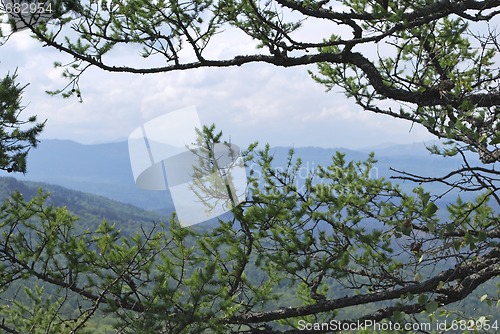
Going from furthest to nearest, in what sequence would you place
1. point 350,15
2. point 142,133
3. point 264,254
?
1. point 142,133
2. point 264,254
3. point 350,15

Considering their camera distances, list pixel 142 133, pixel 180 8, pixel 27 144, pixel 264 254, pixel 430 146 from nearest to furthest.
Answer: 1. pixel 180 8
2. pixel 264 254
3. pixel 430 146
4. pixel 142 133
5. pixel 27 144

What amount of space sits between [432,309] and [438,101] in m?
2.95

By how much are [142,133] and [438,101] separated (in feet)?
13.0

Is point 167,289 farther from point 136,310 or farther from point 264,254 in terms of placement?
point 264,254

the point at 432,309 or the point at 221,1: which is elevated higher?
the point at 221,1

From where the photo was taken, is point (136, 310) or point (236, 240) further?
point (236, 240)

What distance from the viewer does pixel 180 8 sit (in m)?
5.34

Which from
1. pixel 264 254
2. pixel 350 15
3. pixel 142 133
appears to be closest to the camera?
pixel 350 15

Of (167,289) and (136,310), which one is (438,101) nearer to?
(167,289)

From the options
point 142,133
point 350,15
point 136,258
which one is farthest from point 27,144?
point 350,15

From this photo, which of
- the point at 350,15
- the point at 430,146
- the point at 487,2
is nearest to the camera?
the point at 487,2

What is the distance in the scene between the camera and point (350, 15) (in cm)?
491

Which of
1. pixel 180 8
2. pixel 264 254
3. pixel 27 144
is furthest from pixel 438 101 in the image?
pixel 27 144

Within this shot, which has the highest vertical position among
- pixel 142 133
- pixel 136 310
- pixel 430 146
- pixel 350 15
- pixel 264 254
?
pixel 350 15
